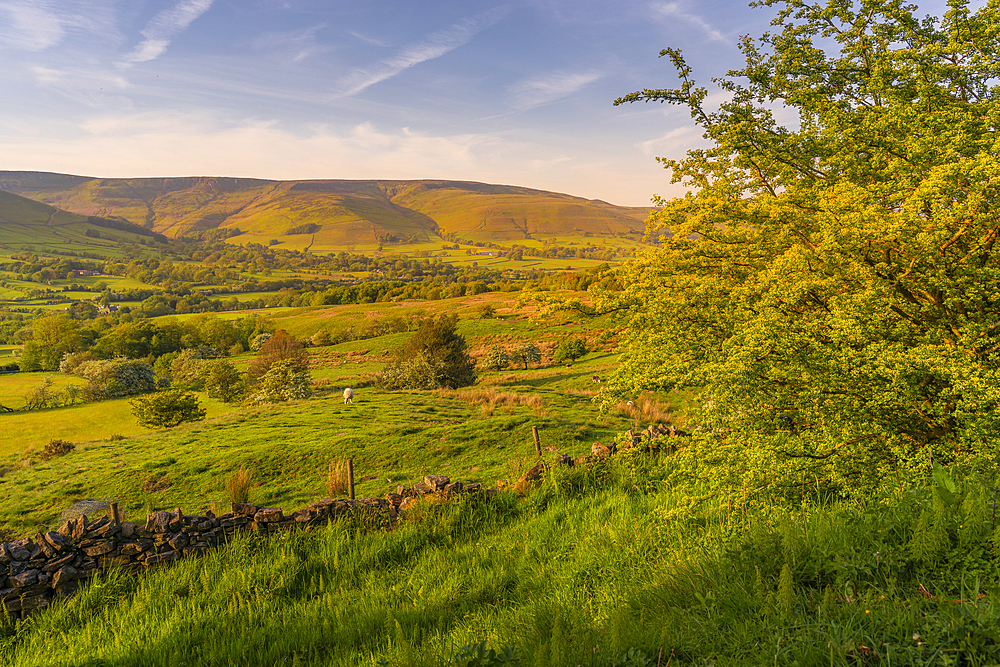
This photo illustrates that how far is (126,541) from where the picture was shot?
686 centimetres

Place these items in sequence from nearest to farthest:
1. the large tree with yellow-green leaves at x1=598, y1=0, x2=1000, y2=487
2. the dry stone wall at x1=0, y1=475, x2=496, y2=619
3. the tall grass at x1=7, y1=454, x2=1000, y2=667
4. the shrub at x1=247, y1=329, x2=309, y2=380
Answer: the tall grass at x1=7, y1=454, x2=1000, y2=667, the large tree with yellow-green leaves at x1=598, y1=0, x2=1000, y2=487, the dry stone wall at x1=0, y1=475, x2=496, y2=619, the shrub at x1=247, y1=329, x2=309, y2=380

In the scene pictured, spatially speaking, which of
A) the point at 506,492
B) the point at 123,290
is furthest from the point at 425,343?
the point at 123,290

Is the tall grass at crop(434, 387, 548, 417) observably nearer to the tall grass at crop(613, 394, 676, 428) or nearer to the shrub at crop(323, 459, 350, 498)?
the tall grass at crop(613, 394, 676, 428)

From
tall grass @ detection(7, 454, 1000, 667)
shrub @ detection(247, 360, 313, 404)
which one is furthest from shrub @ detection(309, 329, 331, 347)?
tall grass @ detection(7, 454, 1000, 667)

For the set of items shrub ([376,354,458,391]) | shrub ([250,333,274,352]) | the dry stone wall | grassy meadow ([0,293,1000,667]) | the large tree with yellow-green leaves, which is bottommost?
shrub ([250,333,274,352])

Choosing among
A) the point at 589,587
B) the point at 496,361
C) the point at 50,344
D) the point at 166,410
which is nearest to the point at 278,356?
the point at 166,410

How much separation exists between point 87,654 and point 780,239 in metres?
8.94

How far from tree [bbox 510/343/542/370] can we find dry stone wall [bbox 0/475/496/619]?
156 ft

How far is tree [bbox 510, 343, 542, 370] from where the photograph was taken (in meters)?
55.8

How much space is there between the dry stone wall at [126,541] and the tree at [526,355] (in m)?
47.5

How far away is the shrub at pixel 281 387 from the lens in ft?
129

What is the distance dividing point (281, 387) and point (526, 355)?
2712cm

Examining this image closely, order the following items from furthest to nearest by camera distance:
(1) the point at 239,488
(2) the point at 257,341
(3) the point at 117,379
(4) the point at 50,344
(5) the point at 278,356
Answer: (2) the point at 257,341 < (4) the point at 50,344 < (3) the point at 117,379 < (5) the point at 278,356 < (1) the point at 239,488

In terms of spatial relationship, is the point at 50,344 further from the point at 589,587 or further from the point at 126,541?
the point at 589,587
